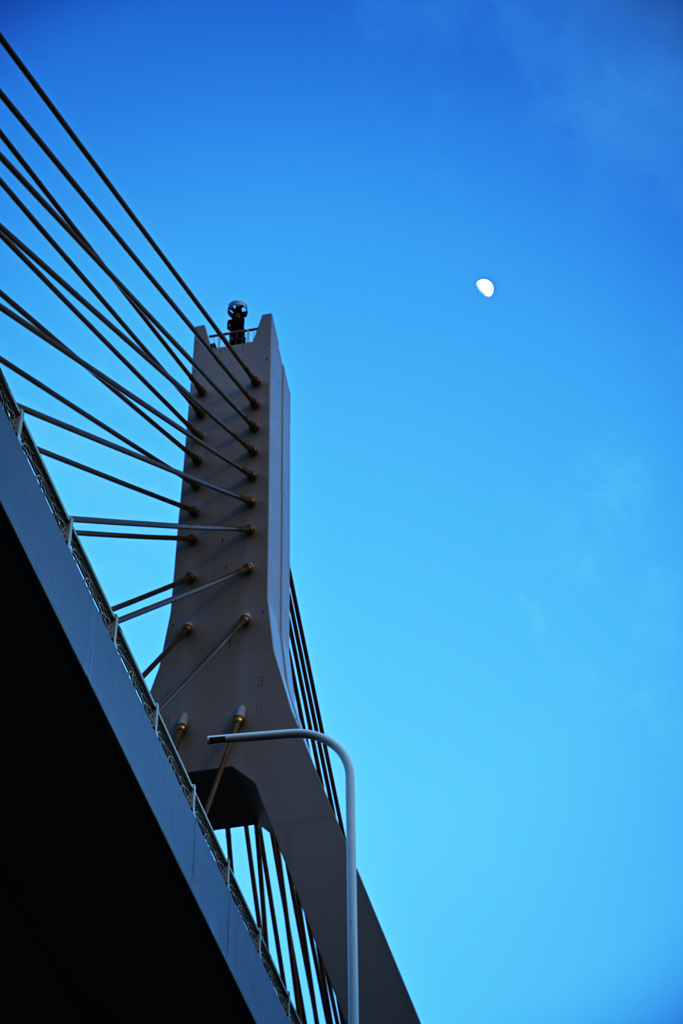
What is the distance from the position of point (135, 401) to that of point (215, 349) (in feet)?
16.0

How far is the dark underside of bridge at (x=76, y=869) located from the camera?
30.1 ft

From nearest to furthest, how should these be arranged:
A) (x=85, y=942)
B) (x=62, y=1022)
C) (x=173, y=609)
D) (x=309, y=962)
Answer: (x=85, y=942) → (x=62, y=1022) → (x=309, y=962) → (x=173, y=609)

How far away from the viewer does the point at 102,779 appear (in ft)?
32.8

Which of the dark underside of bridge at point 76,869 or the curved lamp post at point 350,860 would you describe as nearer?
the curved lamp post at point 350,860

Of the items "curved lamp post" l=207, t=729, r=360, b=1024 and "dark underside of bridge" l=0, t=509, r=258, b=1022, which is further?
"dark underside of bridge" l=0, t=509, r=258, b=1022

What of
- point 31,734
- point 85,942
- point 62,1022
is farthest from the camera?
point 62,1022

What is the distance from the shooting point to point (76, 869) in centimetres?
1074

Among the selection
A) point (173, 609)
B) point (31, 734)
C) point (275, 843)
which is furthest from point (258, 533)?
point (31, 734)

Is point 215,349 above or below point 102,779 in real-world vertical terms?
above

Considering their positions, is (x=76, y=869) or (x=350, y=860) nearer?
(x=350, y=860)

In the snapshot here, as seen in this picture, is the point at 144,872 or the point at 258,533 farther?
the point at 258,533

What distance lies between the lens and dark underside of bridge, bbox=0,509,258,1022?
30.1 feet

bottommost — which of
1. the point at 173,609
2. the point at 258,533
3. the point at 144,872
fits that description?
the point at 144,872

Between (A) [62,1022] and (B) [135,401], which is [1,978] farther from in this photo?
(B) [135,401]
